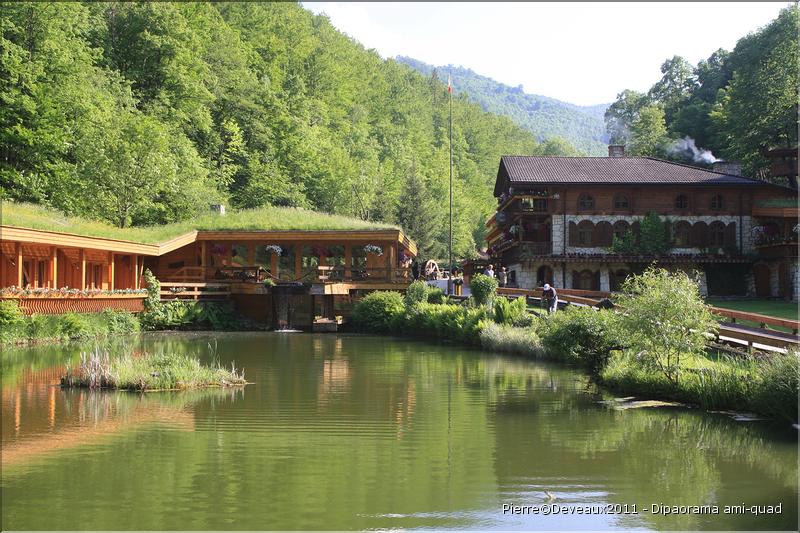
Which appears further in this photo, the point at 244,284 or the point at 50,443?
the point at 244,284

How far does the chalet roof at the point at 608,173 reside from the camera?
4553 centimetres

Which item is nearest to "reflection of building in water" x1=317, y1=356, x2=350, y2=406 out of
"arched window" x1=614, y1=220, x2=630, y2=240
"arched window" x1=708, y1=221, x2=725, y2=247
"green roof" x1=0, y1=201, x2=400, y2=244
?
"green roof" x1=0, y1=201, x2=400, y2=244

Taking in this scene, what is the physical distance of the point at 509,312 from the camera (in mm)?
27047

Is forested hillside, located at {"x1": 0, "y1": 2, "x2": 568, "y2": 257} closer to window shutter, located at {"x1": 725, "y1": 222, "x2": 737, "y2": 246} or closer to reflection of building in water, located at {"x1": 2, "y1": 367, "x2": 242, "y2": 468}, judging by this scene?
window shutter, located at {"x1": 725, "y1": 222, "x2": 737, "y2": 246}

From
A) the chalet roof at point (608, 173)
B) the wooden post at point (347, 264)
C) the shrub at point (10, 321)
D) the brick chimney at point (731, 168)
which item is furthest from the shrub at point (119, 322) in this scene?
the brick chimney at point (731, 168)

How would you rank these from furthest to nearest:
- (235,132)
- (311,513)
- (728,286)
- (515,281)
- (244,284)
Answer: (235,132), (515,281), (728,286), (244,284), (311,513)

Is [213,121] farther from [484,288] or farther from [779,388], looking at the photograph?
[779,388]

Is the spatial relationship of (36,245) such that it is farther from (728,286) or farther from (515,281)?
(728,286)

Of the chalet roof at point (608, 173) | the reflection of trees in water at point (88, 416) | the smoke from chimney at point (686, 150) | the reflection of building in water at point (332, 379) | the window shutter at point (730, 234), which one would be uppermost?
the smoke from chimney at point (686, 150)

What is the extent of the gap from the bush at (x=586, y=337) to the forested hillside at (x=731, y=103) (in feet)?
125

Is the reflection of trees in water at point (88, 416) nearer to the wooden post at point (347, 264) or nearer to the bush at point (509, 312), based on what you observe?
the bush at point (509, 312)

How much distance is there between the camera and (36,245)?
90.2 feet

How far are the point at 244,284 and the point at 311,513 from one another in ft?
95.7

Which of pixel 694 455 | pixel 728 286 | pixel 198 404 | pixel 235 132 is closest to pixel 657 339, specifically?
pixel 694 455
